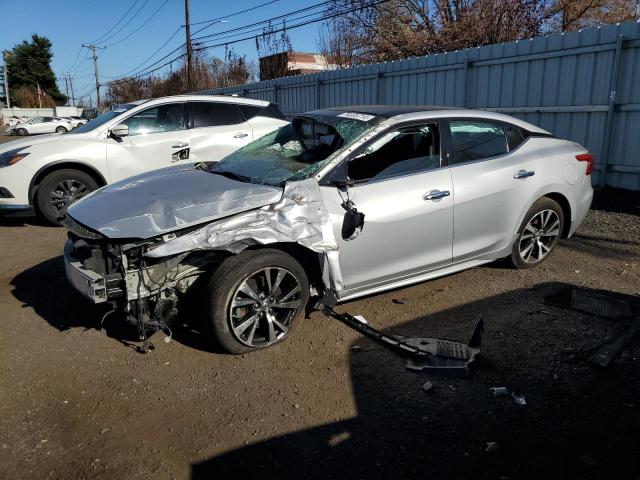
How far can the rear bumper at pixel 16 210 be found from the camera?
702 cm

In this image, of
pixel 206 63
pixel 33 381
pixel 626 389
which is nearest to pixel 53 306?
pixel 33 381

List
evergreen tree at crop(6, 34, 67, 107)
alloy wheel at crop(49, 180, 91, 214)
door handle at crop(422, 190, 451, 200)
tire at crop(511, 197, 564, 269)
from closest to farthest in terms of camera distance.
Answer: door handle at crop(422, 190, 451, 200) < tire at crop(511, 197, 564, 269) < alloy wheel at crop(49, 180, 91, 214) < evergreen tree at crop(6, 34, 67, 107)

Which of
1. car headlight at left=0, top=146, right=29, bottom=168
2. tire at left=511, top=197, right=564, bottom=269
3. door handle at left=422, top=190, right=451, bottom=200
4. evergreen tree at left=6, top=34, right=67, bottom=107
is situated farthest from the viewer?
evergreen tree at left=6, top=34, right=67, bottom=107

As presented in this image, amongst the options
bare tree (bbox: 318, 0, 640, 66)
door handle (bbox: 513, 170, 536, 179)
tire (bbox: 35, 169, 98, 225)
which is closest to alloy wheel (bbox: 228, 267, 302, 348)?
door handle (bbox: 513, 170, 536, 179)

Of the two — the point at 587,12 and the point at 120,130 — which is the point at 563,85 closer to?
the point at 120,130

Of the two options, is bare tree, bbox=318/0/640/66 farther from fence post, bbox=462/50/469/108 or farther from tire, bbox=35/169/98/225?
tire, bbox=35/169/98/225

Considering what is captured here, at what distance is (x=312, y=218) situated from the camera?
376 centimetres

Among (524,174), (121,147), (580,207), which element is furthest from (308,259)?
(121,147)

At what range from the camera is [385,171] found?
164 inches

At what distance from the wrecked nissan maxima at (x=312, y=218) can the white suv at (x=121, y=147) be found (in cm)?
310

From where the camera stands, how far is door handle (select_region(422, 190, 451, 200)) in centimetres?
421

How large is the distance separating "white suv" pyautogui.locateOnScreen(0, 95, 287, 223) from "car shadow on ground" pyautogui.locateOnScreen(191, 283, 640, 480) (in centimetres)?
524

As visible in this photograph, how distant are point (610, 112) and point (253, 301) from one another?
6.77 m

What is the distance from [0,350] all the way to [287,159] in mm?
2642
